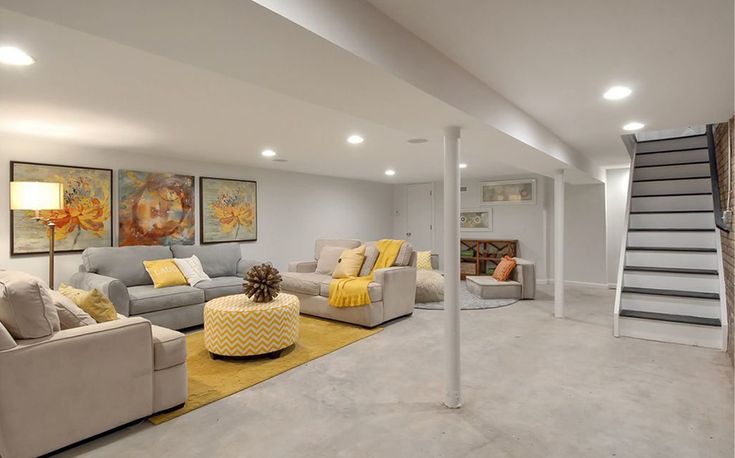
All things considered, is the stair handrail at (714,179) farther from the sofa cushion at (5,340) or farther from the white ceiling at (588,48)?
the sofa cushion at (5,340)

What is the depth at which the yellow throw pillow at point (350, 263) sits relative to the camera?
507 cm

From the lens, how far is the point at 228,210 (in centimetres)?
620

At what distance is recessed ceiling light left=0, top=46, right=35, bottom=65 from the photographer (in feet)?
6.79

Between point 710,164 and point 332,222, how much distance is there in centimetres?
585

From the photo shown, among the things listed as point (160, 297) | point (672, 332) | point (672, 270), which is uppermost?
point (672, 270)

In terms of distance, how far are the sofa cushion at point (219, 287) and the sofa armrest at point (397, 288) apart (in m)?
1.66

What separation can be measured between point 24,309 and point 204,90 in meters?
1.66

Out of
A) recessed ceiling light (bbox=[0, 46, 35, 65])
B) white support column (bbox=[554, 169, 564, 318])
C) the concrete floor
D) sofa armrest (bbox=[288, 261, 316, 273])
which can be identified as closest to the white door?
sofa armrest (bbox=[288, 261, 316, 273])

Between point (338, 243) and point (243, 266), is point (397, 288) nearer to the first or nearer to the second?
point (338, 243)

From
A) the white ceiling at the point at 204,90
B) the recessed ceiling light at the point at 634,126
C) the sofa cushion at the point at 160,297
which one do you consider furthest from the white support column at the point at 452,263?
the sofa cushion at the point at 160,297

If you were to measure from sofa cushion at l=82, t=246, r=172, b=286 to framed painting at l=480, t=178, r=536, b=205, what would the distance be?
6261 mm

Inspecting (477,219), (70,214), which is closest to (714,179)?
(477,219)

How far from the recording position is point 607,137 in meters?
4.30

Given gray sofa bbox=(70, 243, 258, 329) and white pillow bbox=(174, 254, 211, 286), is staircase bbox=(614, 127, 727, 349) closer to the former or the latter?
gray sofa bbox=(70, 243, 258, 329)
